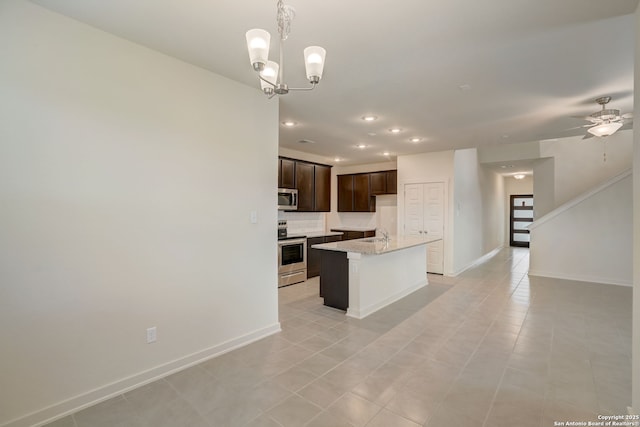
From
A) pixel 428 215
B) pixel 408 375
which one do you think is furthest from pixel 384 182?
pixel 408 375

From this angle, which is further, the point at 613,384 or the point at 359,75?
the point at 359,75

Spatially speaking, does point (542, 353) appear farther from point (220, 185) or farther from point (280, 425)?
point (220, 185)

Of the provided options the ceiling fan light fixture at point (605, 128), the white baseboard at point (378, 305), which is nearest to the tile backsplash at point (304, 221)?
the white baseboard at point (378, 305)

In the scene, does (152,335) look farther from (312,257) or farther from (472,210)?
(472,210)

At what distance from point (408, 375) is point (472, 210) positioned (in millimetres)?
5893

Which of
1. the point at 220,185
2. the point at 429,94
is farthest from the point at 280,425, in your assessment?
the point at 429,94

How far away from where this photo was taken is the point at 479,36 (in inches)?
83.1

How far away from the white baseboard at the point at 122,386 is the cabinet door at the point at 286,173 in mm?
3156

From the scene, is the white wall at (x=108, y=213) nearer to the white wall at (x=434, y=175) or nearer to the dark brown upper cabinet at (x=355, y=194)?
the white wall at (x=434, y=175)

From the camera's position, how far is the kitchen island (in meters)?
3.74

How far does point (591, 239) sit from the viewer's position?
570 centimetres

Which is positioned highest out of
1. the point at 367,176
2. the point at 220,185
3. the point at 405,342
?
the point at 367,176

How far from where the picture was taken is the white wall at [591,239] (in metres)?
5.41

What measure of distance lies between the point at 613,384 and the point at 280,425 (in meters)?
2.57
